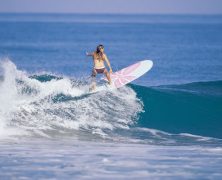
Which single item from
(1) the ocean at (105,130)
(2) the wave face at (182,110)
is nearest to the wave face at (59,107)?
(1) the ocean at (105,130)

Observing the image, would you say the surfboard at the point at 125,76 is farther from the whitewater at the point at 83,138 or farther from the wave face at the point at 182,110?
the wave face at the point at 182,110

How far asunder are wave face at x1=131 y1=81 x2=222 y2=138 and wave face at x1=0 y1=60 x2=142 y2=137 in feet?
1.58

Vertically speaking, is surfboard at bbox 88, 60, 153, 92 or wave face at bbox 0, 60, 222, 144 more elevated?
surfboard at bbox 88, 60, 153, 92

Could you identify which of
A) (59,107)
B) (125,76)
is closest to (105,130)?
(59,107)

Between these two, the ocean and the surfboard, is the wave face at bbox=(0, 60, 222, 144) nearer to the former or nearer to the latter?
the ocean

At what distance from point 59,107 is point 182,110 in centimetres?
427

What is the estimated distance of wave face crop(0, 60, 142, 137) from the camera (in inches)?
666

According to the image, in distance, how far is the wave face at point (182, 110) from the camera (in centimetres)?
1823

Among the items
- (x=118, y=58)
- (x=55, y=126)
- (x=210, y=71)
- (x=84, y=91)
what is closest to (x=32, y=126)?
(x=55, y=126)

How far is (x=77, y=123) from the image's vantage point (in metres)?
17.5

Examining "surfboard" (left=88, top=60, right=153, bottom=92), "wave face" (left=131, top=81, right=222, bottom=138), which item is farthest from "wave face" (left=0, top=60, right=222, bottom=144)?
"surfboard" (left=88, top=60, right=153, bottom=92)

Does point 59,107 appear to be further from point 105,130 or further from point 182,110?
point 182,110

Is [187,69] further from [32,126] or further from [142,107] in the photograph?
[32,126]

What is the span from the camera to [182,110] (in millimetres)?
20078
